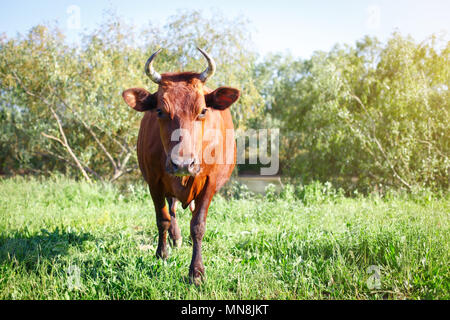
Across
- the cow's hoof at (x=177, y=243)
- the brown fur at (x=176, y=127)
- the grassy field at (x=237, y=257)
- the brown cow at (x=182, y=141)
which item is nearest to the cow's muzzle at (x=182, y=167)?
the brown cow at (x=182, y=141)

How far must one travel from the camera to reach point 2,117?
10.4 meters

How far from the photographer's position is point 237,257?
372cm

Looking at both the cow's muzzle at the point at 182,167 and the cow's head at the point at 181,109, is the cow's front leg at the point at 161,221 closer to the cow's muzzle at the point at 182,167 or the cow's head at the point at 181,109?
the cow's head at the point at 181,109

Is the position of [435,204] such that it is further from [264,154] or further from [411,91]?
[264,154]

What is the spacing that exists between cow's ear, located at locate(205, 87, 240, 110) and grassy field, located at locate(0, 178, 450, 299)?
1686mm

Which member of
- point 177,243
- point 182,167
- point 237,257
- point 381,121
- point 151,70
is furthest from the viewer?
point 381,121

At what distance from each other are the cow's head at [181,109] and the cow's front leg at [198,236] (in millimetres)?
547

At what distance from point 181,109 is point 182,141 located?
1.15ft

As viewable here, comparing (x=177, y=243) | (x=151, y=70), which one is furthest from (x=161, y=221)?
(x=151, y=70)

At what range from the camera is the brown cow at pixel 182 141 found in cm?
290

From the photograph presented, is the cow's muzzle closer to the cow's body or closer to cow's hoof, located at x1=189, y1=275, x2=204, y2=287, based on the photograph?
the cow's body

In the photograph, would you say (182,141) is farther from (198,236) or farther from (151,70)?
(198,236)

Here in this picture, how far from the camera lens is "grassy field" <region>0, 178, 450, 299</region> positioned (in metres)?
2.72
